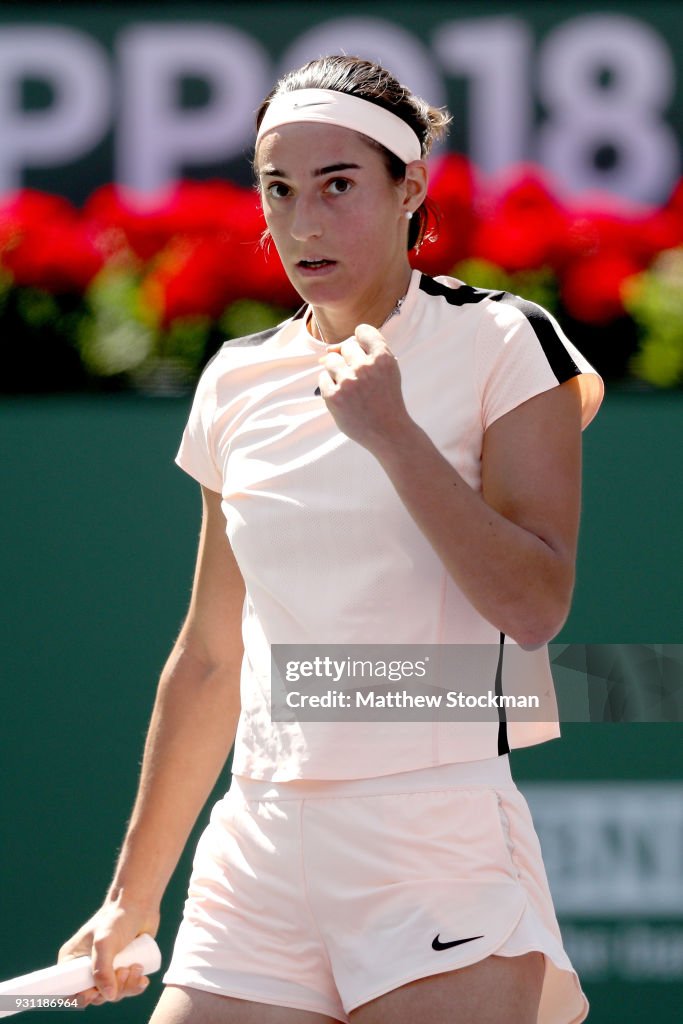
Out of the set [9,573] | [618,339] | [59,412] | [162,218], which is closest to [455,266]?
[618,339]

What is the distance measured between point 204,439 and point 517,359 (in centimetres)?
44

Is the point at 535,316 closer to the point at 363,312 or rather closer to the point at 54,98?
the point at 363,312

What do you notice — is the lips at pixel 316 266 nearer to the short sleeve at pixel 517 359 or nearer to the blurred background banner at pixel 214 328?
the short sleeve at pixel 517 359

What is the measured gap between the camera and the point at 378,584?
1600mm

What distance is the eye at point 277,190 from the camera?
5.73 ft

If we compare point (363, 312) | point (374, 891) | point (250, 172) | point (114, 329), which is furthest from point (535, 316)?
point (250, 172)

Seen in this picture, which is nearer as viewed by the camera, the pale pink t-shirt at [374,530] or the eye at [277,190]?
the pale pink t-shirt at [374,530]

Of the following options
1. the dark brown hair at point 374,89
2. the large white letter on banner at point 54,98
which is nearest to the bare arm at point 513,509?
the dark brown hair at point 374,89

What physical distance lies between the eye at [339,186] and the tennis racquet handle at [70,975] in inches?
35.0

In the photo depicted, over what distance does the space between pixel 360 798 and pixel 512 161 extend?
2510mm

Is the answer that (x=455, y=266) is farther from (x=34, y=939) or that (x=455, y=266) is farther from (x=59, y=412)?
(x=34, y=939)

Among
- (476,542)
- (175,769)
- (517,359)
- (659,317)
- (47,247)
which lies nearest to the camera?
(476,542)

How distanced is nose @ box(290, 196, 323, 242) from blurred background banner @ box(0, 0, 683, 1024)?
5.12ft

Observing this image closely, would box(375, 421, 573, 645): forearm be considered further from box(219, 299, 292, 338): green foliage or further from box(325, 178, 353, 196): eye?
box(219, 299, 292, 338): green foliage
